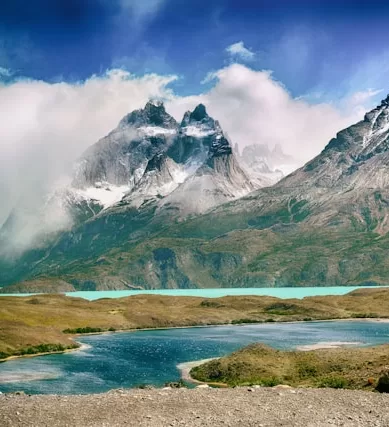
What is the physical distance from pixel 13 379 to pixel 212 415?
63.8 meters

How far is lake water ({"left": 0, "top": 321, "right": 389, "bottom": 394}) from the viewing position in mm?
98713

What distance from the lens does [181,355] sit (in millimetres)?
139750

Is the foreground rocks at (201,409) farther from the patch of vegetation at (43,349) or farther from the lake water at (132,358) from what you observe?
the patch of vegetation at (43,349)

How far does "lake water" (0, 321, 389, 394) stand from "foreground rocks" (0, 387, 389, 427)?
1457 inches

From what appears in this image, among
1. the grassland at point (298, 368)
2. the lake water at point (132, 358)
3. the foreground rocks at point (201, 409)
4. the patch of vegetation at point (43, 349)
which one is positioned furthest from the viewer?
the patch of vegetation at point (43, 349)

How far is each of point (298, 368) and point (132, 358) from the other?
52507 mm

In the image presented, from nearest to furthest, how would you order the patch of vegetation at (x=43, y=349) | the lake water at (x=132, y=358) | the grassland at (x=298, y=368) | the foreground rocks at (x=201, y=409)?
1. the foreground rocks at (x=201, y=409)
2. the grassland at (x=298, y=368)
3. the lake water at (x=132, y=358)
4. the patch of vegetation at (x=43, y=349)

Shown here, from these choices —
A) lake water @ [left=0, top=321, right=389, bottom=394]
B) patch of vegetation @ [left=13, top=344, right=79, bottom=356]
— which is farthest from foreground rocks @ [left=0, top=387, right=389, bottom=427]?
patch of vegetation @ [left=13, top=344, right=79, bottom=356]

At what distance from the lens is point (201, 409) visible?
1980 inches

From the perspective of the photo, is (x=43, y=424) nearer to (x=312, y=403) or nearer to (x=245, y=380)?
(x=312, y=403)

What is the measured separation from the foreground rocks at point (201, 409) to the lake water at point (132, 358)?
3701cm

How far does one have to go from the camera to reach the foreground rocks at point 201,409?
151 feet

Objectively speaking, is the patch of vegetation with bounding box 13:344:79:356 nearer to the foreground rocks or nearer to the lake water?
the lake water

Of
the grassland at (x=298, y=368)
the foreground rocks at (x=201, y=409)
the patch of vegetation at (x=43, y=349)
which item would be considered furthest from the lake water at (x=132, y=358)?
the foreground rocks at (x=201, y=409)
